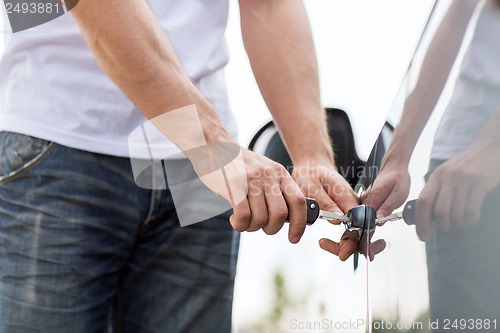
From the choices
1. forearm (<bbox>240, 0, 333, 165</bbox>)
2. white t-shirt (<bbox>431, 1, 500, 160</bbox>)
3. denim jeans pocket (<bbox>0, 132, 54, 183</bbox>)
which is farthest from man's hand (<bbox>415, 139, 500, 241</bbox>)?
denim jeans pocket (<bbox>0, 132, 54, 183</bbox>)

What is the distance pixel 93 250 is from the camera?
42.6 inches

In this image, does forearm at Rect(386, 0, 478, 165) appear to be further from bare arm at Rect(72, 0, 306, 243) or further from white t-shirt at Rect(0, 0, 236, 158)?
white t-shirt at Rect(0, 0, 236, 158)

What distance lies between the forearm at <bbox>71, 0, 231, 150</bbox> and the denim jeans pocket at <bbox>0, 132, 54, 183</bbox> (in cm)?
21

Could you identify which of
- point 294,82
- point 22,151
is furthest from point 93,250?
point 294,82

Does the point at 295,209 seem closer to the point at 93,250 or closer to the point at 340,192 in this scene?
the point at 340,192

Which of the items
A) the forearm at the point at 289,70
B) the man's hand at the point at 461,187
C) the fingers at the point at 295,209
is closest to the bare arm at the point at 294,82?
the forearm at the point at 289,70

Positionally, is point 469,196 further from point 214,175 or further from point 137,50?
point 137,50

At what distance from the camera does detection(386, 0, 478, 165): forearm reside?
0.53 meters

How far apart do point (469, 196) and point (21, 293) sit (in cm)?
76

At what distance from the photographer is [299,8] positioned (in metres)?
1.35

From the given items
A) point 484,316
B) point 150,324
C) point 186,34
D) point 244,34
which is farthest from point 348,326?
point 244,34

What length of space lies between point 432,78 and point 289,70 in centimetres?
68

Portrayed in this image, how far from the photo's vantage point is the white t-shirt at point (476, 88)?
0.48m

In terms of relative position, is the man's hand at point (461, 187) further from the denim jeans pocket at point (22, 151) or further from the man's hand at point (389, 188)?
the denim jeans pocket at point (22, 151)
